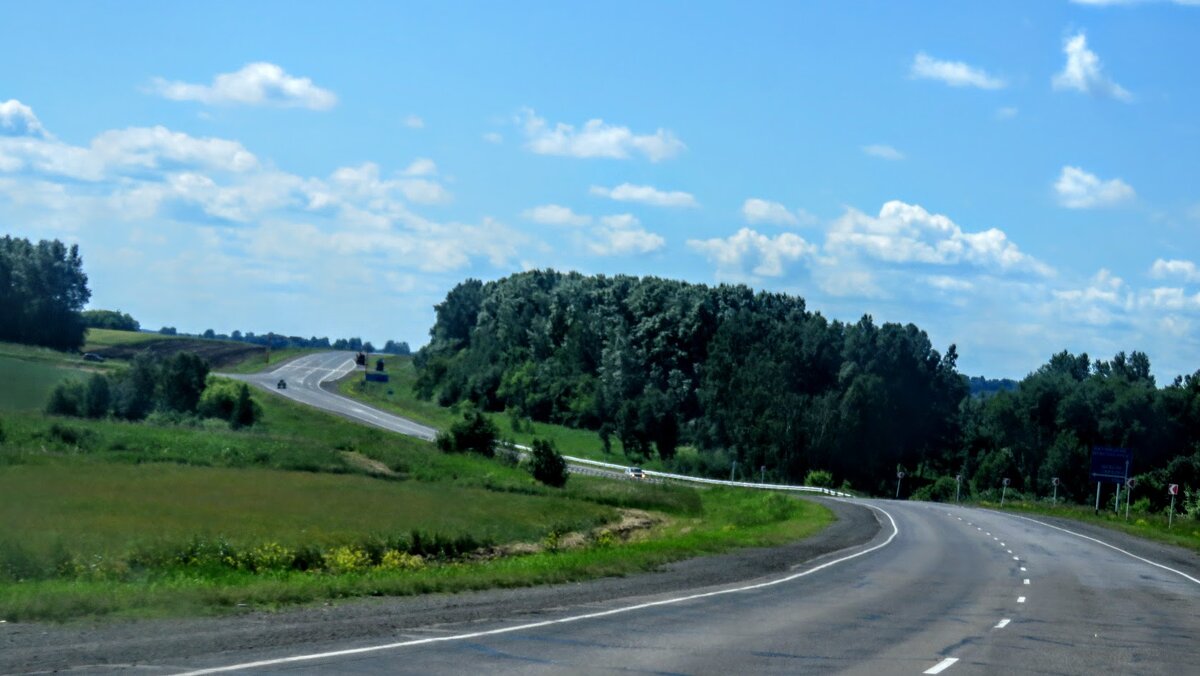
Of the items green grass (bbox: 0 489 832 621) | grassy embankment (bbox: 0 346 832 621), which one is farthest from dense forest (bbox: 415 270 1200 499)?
green grass (bbox: 0 489 832 621)

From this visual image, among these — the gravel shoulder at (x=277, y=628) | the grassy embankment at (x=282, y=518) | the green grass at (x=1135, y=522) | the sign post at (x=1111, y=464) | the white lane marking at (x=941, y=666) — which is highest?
the sign post at (x=1111, y=464)

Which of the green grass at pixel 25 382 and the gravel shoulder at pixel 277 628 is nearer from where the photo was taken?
the gravel shoulder at pixel 277 628

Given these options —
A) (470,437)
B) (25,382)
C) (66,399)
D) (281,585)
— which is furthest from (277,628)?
(470,437)

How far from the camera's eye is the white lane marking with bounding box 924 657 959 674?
1483 cm

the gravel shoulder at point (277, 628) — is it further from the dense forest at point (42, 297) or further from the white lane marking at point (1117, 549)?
the dense forest at point (42, 297)

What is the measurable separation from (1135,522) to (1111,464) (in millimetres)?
8539

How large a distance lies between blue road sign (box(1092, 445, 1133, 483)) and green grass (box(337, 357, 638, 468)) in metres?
45.7

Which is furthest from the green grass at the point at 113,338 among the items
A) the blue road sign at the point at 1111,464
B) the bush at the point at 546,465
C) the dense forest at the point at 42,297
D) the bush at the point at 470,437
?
the blue road sign at the point at 1111,464

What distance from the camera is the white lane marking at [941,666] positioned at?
48.6ft

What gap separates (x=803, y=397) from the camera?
122375 mm

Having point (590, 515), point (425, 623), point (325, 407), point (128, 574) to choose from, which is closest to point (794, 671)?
point (425, 623)

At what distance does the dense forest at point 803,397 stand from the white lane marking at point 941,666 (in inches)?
3882

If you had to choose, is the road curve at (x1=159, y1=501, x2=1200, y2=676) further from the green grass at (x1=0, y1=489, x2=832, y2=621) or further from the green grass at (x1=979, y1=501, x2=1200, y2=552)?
the green grass at (x1=979, y1=501, x2=1200, y2=552)

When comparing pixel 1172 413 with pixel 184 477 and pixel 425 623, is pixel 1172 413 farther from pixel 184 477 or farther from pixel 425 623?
pixel 425 623
